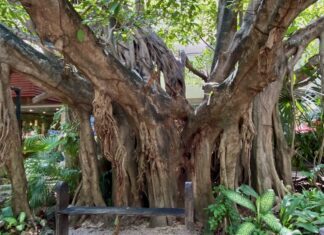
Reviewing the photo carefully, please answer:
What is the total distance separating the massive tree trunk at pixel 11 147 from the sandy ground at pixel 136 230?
66cm

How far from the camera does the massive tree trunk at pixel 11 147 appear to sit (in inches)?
158

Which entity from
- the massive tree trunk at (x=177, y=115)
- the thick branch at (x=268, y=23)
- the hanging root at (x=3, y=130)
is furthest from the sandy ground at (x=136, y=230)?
the thick branch at (x=268, y=23)

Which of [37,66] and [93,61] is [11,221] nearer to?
[37,66]

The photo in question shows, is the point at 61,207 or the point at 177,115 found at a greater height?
the point at 177,115

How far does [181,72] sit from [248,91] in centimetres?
187

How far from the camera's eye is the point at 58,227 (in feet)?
10.1

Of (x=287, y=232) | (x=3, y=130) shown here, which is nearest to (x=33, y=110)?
(x=3, y=130)

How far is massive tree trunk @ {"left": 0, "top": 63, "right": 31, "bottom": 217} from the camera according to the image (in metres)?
4.00

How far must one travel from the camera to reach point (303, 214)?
3.72 metres

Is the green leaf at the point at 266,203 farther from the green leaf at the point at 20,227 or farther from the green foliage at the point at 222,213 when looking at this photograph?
the green leaf at the point at 20,227

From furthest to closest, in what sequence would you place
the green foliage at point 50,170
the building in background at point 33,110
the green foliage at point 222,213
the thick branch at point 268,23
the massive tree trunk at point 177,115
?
1. the building in background at point 33,110
2. the green foliage at point 50,170
3. the green foliage at point 222,213
4. the massive tree trunk at point 177,115
5. the thick branch at point 268,23

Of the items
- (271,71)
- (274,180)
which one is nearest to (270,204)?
(274,180)

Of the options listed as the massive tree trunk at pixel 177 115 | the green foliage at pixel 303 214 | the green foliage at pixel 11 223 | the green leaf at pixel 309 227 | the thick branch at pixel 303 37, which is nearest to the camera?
the massive tree trunk at pixel 177 115

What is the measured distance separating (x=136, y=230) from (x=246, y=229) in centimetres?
136
